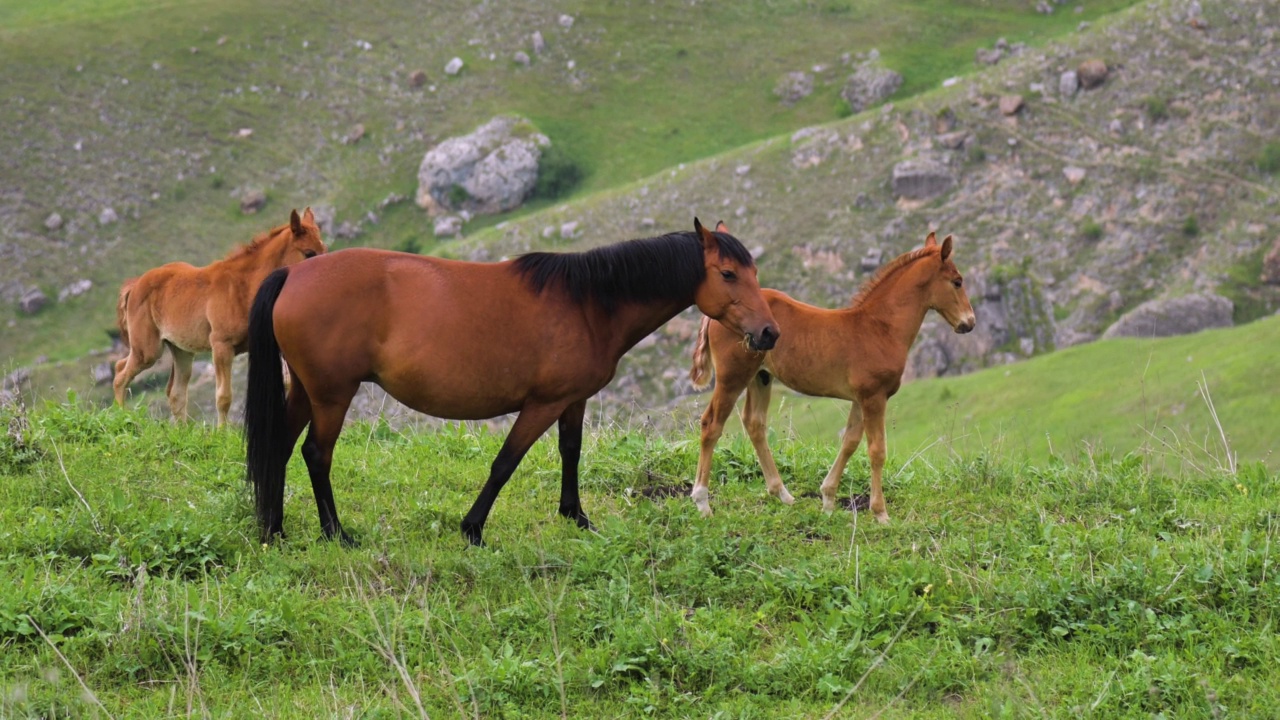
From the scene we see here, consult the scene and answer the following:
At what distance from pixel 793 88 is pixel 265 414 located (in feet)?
320

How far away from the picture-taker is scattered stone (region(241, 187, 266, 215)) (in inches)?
3524

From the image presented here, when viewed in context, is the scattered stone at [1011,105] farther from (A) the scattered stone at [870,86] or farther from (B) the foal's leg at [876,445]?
(B) the foal's leg at [876,445]

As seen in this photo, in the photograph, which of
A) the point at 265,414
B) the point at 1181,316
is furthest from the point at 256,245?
the point at 1181,316

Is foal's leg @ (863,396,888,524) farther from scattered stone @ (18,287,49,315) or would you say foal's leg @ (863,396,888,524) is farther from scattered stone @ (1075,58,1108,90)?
scattered stone @ (18,287,49,315)

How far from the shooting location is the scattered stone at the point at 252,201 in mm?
89500

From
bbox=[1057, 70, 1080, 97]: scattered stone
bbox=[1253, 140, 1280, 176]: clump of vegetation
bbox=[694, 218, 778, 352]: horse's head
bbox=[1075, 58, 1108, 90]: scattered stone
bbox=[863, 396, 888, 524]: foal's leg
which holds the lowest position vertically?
bbox=[1253, 140, 1280, 176]: clump of vegetation

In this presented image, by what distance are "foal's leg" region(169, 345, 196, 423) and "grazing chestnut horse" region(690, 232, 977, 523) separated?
666cm

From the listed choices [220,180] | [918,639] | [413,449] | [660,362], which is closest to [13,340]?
[220,180]

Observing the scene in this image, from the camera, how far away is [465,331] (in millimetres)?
8078

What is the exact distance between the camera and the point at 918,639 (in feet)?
21.7

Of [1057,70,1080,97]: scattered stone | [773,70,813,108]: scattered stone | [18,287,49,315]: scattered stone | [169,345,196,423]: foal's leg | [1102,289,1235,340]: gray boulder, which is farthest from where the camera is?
[773,70,813,108]: scattered stone

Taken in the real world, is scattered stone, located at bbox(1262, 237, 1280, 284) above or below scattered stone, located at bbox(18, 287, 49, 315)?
above

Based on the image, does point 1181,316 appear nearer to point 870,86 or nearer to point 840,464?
point 870,86

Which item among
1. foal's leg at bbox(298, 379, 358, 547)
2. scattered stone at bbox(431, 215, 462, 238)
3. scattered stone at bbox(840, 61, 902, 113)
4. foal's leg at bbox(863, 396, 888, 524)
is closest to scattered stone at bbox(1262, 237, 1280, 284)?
scattered stone at bbox(840, 61, 902, 113)
